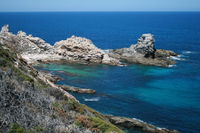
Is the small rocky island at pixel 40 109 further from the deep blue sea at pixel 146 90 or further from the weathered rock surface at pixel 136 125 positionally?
the deep blue sea at pixel 146 90

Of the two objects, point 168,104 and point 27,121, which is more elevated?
point 27,121

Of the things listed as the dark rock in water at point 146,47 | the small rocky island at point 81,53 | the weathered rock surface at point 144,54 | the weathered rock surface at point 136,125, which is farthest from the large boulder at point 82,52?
the weathered rock surface at point 136,125

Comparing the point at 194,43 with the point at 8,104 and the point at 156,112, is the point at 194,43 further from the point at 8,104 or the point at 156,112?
the point at 8,104

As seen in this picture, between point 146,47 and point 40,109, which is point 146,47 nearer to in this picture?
point 146,47

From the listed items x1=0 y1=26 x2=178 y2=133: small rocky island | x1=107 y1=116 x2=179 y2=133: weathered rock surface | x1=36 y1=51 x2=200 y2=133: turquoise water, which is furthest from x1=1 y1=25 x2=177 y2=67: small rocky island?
x1=107 y1=116 x2=179 y2=133: weathered rock surface

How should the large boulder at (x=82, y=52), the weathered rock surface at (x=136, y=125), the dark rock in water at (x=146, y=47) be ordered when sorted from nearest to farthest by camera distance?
the weathered rock surface at (x=136, y=125), the large boulder at (x=82, y=52), the dark rock in water at (x=146, y=47)

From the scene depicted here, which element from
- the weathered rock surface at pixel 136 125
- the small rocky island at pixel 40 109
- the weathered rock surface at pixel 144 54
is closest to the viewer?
the small rocky island at pixel 40 109

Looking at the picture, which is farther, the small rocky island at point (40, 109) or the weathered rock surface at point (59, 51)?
the weathered rock surface at point (59, 51)

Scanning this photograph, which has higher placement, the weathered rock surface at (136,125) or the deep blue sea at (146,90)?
the weathered rock surface at (136,125)

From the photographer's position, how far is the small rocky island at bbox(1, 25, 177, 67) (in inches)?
2918

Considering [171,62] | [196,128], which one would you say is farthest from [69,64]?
[196,128]

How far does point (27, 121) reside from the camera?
507 inches

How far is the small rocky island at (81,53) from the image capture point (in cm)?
7412

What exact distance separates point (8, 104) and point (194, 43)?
10707 cm
